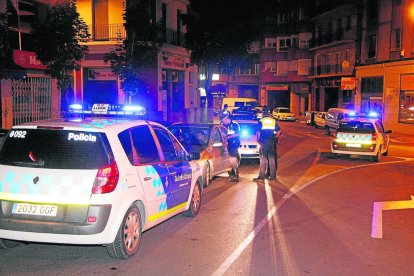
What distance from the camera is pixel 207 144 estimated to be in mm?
12156

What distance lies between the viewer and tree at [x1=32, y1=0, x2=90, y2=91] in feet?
55.7

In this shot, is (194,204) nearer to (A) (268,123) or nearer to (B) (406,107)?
(A) (268,123)

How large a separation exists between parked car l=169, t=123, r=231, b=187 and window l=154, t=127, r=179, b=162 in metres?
3.47

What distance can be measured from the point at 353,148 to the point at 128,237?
13.3 m

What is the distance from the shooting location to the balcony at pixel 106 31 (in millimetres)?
25859

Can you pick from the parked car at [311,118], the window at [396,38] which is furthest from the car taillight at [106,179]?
the parked car at [311,118]

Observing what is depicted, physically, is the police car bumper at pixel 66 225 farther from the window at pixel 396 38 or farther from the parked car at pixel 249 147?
the window at pixel 396 38

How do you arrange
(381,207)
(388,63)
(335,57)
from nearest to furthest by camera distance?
(381,207) < (388,63) < (335,57)

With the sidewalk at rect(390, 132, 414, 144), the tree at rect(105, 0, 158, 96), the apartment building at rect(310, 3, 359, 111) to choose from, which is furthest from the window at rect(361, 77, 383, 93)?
the tree at rect(105, 0, 158, 96)

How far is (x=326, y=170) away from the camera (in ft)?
49.8

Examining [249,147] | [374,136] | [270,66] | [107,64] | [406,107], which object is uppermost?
[270,66]

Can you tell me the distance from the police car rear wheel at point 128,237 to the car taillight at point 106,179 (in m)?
0.51

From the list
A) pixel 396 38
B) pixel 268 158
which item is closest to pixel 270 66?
pixel 396 38

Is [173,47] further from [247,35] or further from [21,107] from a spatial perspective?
[21,107]
